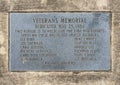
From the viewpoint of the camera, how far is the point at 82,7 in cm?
2025

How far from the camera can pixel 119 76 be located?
20.2 meters

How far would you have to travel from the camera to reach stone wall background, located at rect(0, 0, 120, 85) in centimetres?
2020

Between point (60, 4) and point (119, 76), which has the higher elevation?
point (60, 4)

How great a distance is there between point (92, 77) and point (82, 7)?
139 centimetres

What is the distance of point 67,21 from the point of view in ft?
66.4

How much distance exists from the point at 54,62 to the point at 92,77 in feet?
2.64

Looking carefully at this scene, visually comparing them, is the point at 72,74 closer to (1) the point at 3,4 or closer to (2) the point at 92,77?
(2) the point at 92,77

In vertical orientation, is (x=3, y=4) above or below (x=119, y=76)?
above

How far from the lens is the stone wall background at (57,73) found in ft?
66.3

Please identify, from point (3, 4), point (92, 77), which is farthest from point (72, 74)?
point (3, 4)

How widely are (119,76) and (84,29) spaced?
45.5 inches

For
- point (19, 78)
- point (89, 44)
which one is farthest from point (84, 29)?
point (19, 78)

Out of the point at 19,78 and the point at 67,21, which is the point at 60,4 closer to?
the point at 67,21

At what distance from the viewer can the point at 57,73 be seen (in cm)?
2023
